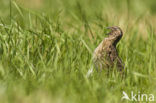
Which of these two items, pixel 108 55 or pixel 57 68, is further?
pixel 108 55

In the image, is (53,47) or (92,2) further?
(92,2)

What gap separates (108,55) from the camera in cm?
549

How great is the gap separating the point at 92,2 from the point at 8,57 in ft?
21.7

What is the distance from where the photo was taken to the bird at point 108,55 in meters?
5.40

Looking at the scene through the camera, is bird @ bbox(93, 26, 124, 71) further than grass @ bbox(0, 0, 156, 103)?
Yes

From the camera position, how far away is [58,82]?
14.6 feet

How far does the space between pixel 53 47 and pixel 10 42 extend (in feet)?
1.70

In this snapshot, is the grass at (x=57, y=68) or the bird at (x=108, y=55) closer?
the grass at (x=57, y=68)

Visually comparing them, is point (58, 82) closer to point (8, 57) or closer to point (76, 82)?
point (76, 82)

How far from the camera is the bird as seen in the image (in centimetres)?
540

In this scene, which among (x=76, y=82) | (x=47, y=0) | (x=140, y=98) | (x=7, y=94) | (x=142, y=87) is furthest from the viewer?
(x=47, y=0)

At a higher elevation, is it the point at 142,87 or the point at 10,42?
the point at 10,42

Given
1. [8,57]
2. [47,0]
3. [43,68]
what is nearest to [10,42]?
[8,57]

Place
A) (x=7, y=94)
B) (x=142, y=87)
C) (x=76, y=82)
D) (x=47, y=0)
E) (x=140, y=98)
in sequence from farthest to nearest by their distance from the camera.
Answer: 1. (x=47, y=0)
2. (x=142, y=87)
3. (x=140, y=98)
4. (x=76, y=82)
5. (x=7, y=94)
